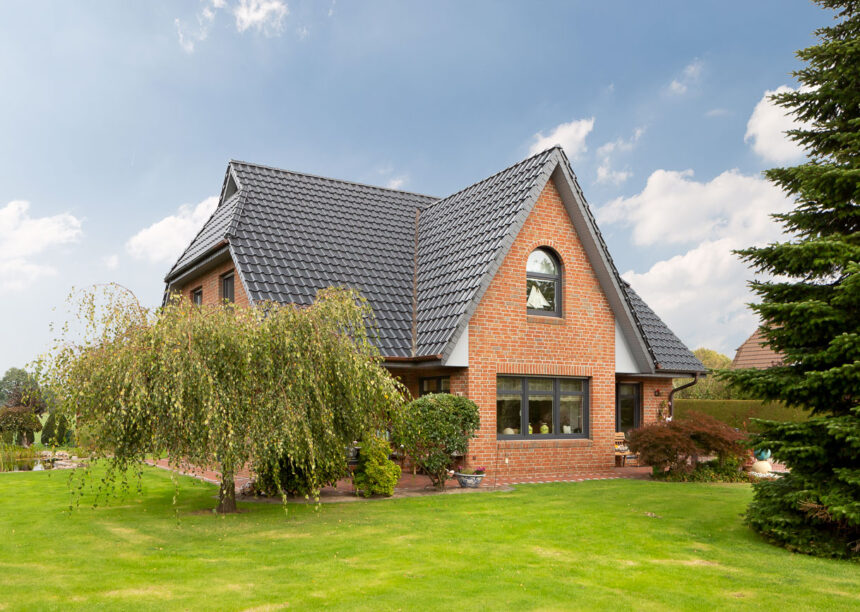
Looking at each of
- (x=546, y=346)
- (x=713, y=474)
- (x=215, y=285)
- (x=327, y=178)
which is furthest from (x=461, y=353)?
(x=327, y=178)

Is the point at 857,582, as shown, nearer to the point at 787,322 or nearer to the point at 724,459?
the point at 787,322

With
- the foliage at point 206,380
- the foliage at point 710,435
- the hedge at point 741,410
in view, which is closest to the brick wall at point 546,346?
the foliage at point 710,435

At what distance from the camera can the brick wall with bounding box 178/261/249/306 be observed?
54.5 feet

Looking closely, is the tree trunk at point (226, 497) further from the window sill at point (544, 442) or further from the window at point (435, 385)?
the window sill at point (544, 442)

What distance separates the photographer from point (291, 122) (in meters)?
21.6

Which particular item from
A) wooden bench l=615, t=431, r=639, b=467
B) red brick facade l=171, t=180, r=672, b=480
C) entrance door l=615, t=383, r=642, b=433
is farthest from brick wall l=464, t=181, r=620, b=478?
entrance door l=615, t=383, r=642, b=433

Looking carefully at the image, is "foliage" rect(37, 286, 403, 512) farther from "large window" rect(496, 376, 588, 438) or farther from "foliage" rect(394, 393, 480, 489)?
"large window" rect(496, 376, 588, 438)

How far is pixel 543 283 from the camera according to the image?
654 inches

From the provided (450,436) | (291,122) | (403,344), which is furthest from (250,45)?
(450,436)

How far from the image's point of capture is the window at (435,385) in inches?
623

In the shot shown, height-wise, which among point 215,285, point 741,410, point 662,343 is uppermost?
point 215,285

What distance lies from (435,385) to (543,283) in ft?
11.5

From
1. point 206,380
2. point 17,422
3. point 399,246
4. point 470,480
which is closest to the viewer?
point 206,380

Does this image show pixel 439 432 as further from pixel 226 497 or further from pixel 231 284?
pixel 231 284
